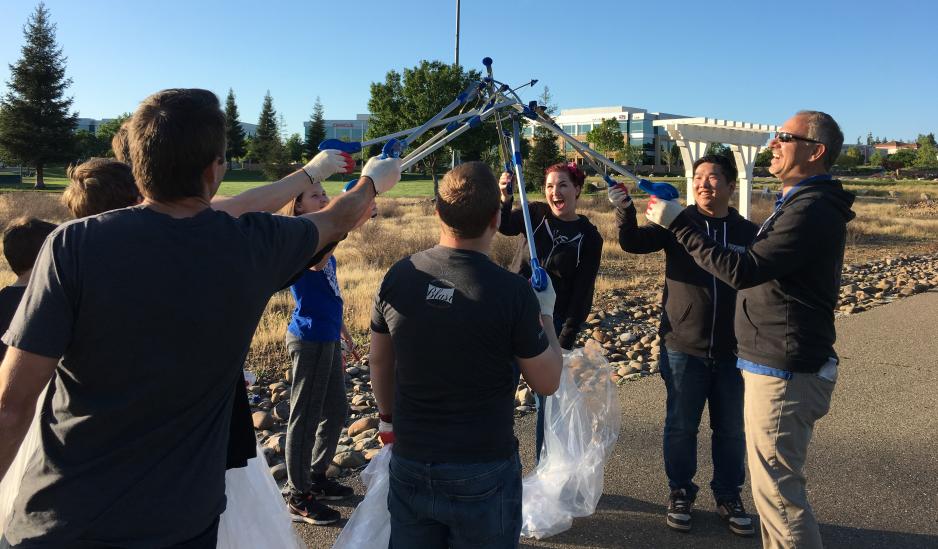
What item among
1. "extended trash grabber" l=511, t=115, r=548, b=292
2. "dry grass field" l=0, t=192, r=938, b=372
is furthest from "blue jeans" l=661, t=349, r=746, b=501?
"dry grass field" l=0, t=192, r=938, b=372

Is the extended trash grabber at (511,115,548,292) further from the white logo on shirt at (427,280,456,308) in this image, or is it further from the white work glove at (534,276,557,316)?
the white logo on shirt at (427,280,456,308)

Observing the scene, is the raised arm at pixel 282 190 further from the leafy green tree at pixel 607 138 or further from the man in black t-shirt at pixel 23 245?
the leafy green tree at pixel 607 138

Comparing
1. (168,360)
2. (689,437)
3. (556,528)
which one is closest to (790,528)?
(689,437)

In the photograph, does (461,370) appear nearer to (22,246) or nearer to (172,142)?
(172,142)

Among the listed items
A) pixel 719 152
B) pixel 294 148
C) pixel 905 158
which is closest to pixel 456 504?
pixel 719 152

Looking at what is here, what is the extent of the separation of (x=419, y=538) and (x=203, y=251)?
3.99 ft

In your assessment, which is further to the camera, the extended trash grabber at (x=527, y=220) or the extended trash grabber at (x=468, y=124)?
the extended trash grabber at (x=468, y=124)

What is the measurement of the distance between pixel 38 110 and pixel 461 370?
50.4 m

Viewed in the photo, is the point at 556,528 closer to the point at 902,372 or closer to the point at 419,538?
the point at 419,538

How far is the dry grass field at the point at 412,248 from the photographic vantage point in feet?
27.4

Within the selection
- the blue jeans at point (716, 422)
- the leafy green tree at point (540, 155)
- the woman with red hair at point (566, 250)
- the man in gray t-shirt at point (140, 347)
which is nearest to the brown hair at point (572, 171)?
the woman with red hair at point (566, 250)

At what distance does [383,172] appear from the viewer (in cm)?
249

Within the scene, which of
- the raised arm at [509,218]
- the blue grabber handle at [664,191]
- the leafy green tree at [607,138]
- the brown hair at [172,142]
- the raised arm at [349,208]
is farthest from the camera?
the leafy green tree at [607,138]

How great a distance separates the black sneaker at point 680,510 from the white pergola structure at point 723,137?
469 inches
